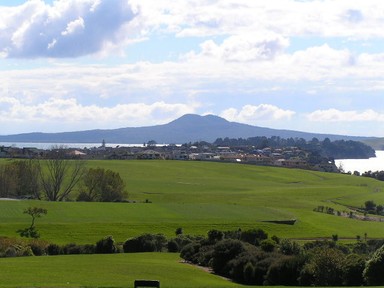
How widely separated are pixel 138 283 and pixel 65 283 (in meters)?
5.50

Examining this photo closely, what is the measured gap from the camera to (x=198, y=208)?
8319 cm

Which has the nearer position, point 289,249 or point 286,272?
point 286,272

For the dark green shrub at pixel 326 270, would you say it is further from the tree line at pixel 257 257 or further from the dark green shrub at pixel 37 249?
the dark green shrub at pixel 37 249

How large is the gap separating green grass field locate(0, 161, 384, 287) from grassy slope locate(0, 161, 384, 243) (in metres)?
0.10

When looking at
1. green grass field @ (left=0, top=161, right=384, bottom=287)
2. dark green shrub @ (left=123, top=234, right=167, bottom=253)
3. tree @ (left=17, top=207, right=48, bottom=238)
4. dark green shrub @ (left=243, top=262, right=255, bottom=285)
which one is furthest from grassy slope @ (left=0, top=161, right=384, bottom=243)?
dark green shrub @ (left=243, top=262, right=255, bottom=285)

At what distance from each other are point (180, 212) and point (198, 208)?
209 inches

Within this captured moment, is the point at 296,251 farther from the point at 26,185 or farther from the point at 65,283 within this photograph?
the point at 26,185

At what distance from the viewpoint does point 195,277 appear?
35.9 m

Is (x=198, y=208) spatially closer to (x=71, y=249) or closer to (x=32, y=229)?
(x=32, y=229)

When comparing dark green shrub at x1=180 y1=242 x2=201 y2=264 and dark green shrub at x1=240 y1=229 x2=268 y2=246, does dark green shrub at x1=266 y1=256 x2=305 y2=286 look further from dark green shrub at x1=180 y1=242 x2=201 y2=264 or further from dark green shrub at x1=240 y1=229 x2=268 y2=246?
dark green shrub at x1=240 y1=229 x2=268 y2=246

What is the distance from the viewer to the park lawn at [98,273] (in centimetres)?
2862

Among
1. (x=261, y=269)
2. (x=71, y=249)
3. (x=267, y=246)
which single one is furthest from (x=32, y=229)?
(x=261, y=269)

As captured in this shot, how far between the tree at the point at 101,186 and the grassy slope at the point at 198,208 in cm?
336

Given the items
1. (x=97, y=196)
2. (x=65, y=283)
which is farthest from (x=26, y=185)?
(x=65, y=283)
